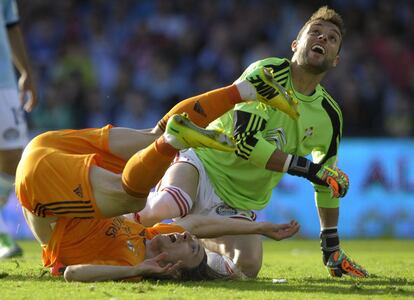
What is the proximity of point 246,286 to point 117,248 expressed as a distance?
0.91 m

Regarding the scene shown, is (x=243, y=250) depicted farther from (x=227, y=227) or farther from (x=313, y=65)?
(x=313, y=65)

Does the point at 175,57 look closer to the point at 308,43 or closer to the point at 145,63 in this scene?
the point at 145,63

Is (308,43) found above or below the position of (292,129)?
above

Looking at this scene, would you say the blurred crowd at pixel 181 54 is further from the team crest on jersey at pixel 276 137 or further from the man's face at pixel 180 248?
the man's face at pixel 180 248

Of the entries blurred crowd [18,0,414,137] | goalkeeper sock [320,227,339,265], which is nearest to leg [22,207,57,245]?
goalkeeper sock [320,227,339,265]

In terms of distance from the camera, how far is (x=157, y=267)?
6.86 meters

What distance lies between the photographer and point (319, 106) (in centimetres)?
845

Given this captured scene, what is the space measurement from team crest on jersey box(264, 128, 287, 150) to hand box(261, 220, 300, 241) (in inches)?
50.3

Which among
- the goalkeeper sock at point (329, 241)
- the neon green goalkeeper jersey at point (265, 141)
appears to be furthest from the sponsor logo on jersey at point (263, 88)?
the goalkeeper sock at point (329, 241)

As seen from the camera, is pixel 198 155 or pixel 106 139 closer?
pixel 106 139

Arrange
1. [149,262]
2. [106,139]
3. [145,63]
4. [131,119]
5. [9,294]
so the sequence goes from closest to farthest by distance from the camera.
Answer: [9,294], [149,262], [106,139], [131,119], [145,63]

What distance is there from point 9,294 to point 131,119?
9434 millimetres

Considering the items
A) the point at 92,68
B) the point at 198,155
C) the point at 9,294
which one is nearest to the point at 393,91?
the point at 92,68

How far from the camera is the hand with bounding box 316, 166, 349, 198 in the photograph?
7.50 metres
